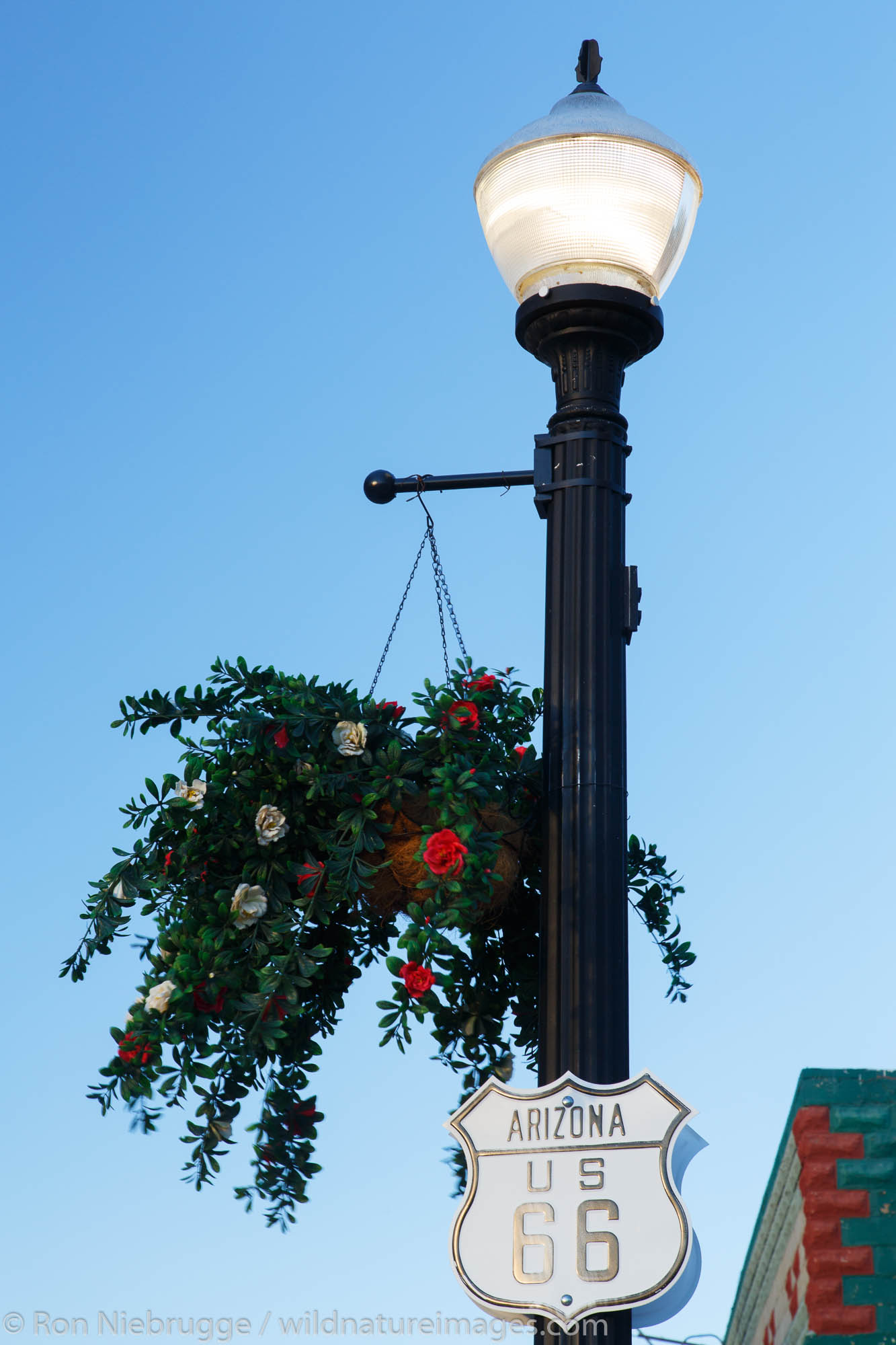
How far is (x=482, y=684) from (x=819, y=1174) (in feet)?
4.21

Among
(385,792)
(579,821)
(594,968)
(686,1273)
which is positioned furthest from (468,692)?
(686,1273)

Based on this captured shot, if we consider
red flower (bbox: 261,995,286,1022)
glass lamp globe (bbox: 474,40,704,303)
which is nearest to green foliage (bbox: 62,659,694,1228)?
red flower (bbox: 261,995,286,1022)

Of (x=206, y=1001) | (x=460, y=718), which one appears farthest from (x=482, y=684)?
(x=206, y=1001)

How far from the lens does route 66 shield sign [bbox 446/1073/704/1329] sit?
2855 mm

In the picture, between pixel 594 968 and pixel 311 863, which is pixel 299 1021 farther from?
pixel 594 968

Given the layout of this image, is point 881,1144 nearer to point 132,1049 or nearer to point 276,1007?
point 276,1007

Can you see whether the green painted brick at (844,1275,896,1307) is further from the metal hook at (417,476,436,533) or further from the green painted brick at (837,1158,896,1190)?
the metal hook at (417,476,436,533)

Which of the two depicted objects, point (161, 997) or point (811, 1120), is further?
point (161, 997)

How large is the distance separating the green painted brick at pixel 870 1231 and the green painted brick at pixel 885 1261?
10mm

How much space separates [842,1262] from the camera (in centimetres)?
338

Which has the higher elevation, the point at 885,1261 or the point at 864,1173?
the point at 864,1173

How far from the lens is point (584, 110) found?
3770 millimetres

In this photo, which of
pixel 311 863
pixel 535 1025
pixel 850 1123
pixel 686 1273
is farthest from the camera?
pixel 535 1025

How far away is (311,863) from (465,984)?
50 cm
